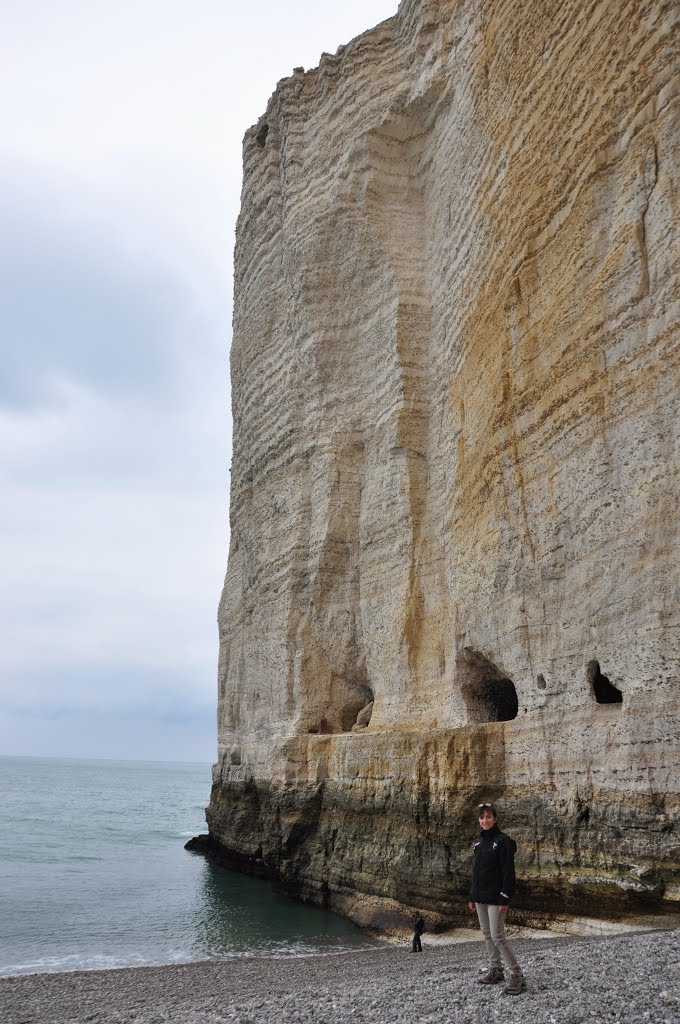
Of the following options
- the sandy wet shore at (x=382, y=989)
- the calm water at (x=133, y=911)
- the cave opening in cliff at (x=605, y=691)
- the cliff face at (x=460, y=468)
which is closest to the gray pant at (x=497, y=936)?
the sandy wet shore at (x=382, y=989)

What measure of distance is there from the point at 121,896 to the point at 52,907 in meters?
1.87

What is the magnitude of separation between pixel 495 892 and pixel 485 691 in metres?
8.22

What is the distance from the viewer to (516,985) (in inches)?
244

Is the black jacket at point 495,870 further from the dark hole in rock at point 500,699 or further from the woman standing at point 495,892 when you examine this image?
the dark hole in rock at point 500,699

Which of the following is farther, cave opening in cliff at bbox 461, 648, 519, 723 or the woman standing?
cave opening in cliff at bbox 461, 648, 519, 723

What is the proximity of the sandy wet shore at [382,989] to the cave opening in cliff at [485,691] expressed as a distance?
13.4 ft

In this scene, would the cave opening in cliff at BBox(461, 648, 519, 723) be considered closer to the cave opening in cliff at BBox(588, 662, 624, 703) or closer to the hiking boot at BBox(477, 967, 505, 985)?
the cave opening in cliff at BBox(588, 662, 624, 703)

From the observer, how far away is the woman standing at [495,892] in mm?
6312

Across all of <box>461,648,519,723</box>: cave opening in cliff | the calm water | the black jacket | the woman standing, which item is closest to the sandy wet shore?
the woman standing

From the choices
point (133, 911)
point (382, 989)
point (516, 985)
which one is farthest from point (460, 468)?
point (133, 911)

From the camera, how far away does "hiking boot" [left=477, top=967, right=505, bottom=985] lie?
6637mm

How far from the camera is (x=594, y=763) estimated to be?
33.6 ft

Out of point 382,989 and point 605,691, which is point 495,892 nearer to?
point 382,989

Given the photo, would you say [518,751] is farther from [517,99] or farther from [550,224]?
[517,99]
